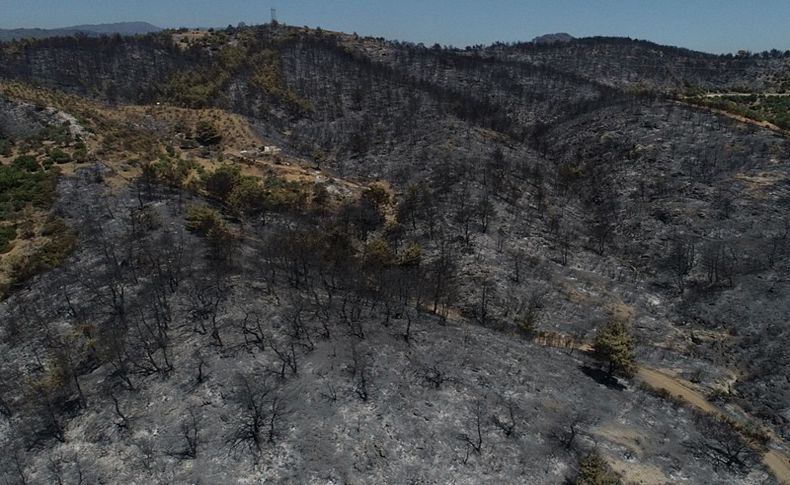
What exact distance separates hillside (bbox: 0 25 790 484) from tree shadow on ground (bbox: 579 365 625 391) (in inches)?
6.6

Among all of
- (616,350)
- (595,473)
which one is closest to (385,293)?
(616,350)

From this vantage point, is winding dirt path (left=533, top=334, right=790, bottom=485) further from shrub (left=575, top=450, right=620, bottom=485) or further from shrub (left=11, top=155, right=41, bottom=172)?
shrub (left=11, top=155, right=41, bottom=172)

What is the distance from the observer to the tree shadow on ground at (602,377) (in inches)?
1476

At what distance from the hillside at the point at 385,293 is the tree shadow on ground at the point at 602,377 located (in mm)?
167

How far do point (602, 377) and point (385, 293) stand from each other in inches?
711

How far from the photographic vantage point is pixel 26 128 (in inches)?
2488

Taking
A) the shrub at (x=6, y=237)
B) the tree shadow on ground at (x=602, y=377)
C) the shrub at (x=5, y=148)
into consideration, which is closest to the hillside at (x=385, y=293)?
the tree shadow on ground at (x=602, y=377)

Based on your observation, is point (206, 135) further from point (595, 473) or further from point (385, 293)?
point (595, 473)

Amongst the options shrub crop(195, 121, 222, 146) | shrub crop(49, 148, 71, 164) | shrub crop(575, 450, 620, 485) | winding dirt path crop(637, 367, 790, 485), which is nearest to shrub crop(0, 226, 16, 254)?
shrub crop(49, 148, 71, 164)

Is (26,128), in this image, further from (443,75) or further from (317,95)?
(443,75)

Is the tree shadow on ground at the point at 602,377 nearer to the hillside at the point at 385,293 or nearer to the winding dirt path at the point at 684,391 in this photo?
the hillside at the point at 385,293

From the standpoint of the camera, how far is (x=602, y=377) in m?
38.3

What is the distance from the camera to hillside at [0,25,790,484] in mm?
28422

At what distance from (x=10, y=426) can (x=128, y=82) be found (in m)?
90.9
